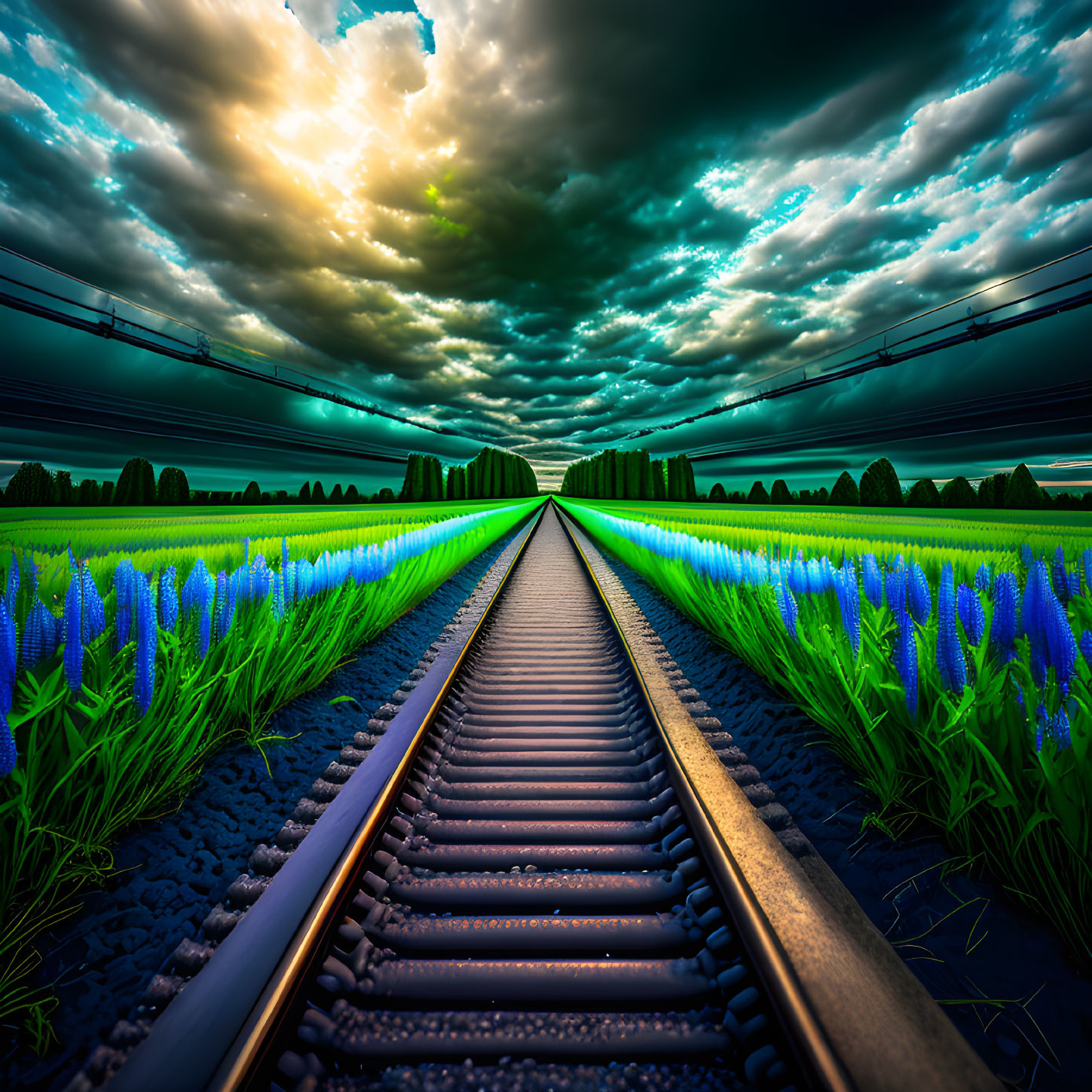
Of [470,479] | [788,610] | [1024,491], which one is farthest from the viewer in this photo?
[470,479]

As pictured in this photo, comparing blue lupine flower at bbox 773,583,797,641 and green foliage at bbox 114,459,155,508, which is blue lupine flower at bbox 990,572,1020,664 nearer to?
blue lupine flower at bbox 773,583,797,641

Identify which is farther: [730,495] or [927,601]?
[730,495]

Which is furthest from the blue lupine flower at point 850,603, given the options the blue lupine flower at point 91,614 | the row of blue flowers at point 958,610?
the blue lupine flower at point 91,614

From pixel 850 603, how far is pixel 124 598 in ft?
13.1

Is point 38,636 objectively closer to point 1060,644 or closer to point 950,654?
point 950,654

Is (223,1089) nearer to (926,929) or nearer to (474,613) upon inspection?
(926,929)

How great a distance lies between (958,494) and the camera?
5397 cm

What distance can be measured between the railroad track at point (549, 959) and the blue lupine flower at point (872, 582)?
5.38ft

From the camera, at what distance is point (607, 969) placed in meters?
1.51

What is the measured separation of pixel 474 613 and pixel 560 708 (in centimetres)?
296

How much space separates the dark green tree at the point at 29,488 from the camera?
4303 centimetres

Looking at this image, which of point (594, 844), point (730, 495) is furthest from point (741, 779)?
point (730, 495)

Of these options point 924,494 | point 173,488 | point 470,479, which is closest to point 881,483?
point 924,494

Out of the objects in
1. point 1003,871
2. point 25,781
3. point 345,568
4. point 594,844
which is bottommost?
point 594,844
